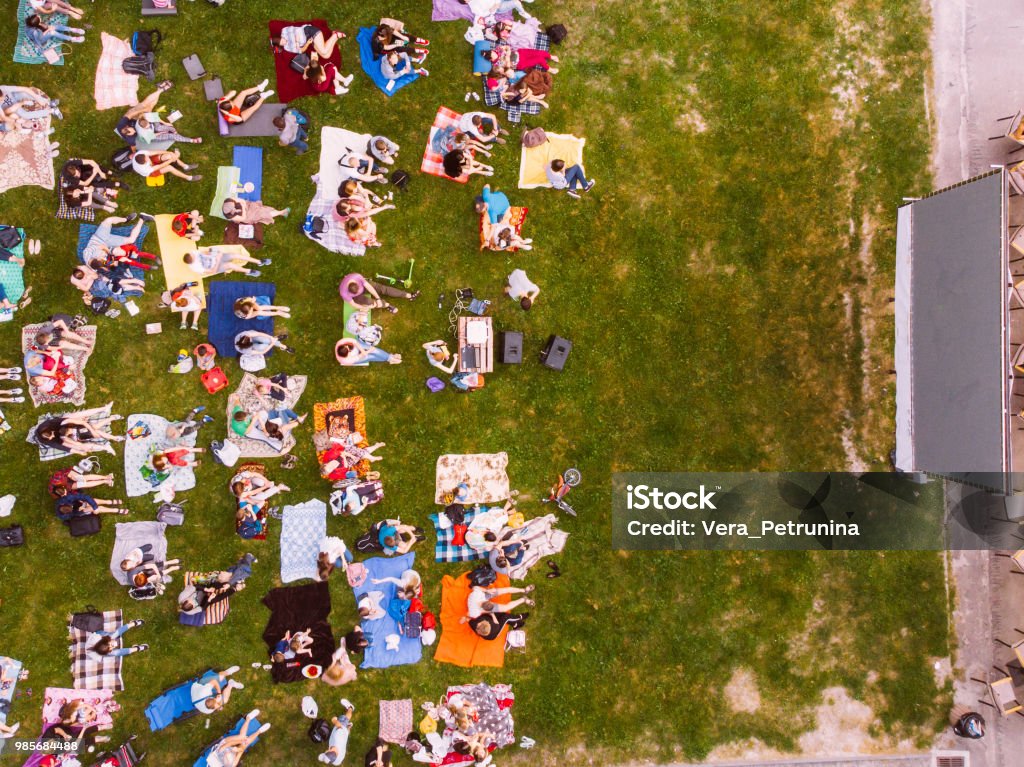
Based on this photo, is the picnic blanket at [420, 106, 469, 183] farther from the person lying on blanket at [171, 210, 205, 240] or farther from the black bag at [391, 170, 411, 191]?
the person lying on blanket at [171, 210, 205, 240]

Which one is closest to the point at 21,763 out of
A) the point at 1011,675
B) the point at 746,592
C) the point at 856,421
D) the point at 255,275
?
the point at 255,275

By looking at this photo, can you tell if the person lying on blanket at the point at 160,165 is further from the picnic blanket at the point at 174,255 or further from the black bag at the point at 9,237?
the black bag at the point at 9,237

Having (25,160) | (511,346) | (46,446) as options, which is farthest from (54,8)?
(511,346)

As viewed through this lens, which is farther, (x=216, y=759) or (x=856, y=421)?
(x=856, y=421)

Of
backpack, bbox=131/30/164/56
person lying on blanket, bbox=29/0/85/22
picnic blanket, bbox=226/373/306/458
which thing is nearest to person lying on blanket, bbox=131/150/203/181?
backpack, bbox=131/30/164/56

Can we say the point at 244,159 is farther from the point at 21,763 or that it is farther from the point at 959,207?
the point at 959,207
